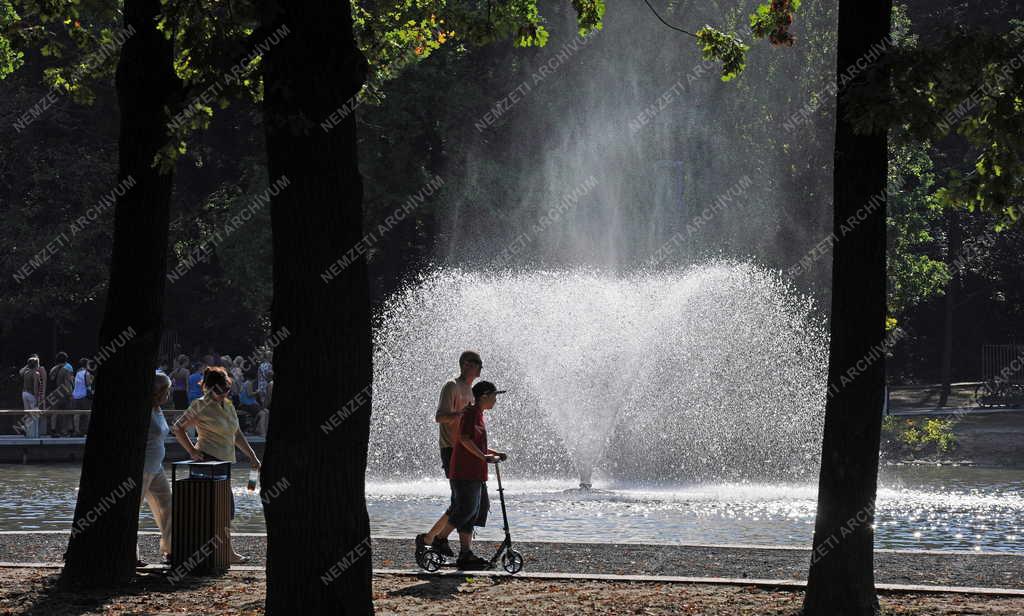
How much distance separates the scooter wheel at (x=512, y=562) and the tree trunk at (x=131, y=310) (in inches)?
112

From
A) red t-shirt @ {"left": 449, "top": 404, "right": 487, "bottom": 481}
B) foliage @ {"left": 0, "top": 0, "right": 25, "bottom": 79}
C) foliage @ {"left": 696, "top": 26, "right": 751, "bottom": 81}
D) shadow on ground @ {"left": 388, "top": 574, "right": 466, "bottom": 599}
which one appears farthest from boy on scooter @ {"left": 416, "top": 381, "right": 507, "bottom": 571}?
foliage @ {"left": 0, "top": 0, "right": 25, "bottom": 79}

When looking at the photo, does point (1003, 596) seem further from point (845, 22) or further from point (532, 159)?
point (532, 159)

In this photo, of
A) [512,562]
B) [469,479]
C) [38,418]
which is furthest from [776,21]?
[38,418]

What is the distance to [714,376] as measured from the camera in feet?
82.8

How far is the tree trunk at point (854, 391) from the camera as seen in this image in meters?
8.78

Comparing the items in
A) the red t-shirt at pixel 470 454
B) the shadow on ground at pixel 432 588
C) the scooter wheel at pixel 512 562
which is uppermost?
the red t-shirt at pixel 470 454

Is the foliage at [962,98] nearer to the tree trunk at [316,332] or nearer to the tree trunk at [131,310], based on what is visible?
the tree trunk at [316,332]

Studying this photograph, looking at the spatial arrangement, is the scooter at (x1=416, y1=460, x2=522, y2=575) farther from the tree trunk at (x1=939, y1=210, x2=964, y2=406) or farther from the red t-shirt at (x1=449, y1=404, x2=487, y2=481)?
the tree trunk at (x1=939, y1=210, x2=964, y2=406)

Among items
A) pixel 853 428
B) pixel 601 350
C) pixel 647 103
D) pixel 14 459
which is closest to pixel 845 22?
pixel 853 428

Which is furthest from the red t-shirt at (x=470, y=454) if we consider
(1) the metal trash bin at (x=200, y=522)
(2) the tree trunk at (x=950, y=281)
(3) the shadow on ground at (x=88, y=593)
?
(2) the tree trunk at (x=950, y=281)

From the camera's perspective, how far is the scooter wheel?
10.7 meters

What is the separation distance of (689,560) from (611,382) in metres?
12.6

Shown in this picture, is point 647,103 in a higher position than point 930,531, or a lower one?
higher

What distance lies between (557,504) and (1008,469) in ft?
39.0
